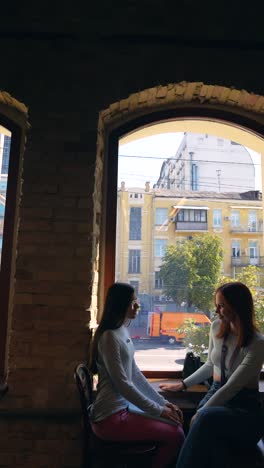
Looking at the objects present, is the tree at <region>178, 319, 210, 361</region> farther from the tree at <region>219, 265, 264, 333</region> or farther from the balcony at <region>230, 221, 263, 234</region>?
the balcony at <region>230, 221, 263, 234</region>

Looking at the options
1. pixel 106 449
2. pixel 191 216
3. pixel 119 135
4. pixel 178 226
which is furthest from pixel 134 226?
pixel 106 449

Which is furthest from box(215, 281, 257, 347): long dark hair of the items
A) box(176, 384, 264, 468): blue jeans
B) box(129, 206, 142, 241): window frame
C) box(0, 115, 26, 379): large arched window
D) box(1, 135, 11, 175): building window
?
box(1, 135, 11, 175): building window

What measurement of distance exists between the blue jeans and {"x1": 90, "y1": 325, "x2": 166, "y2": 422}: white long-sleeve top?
0.22 meters

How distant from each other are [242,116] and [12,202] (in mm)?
1856

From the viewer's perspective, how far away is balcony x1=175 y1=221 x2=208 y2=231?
9.16ft

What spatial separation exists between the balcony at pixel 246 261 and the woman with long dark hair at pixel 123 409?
45.2 inches

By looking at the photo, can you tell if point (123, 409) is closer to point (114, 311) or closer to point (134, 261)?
point (114, 311)

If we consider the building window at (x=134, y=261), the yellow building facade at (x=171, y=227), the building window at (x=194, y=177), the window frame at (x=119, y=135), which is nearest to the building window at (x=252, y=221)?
the yellow building facade at (x=171, y=227)

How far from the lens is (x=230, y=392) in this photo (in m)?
1.92

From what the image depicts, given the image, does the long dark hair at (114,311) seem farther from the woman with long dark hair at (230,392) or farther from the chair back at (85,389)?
the woman with long dark hair at (230,392)

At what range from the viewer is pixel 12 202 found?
265 centimetres

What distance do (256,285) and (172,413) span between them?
1.23m

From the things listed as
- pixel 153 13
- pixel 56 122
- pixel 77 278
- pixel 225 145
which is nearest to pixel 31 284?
pixel 77 278

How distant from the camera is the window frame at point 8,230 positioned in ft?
8.23
